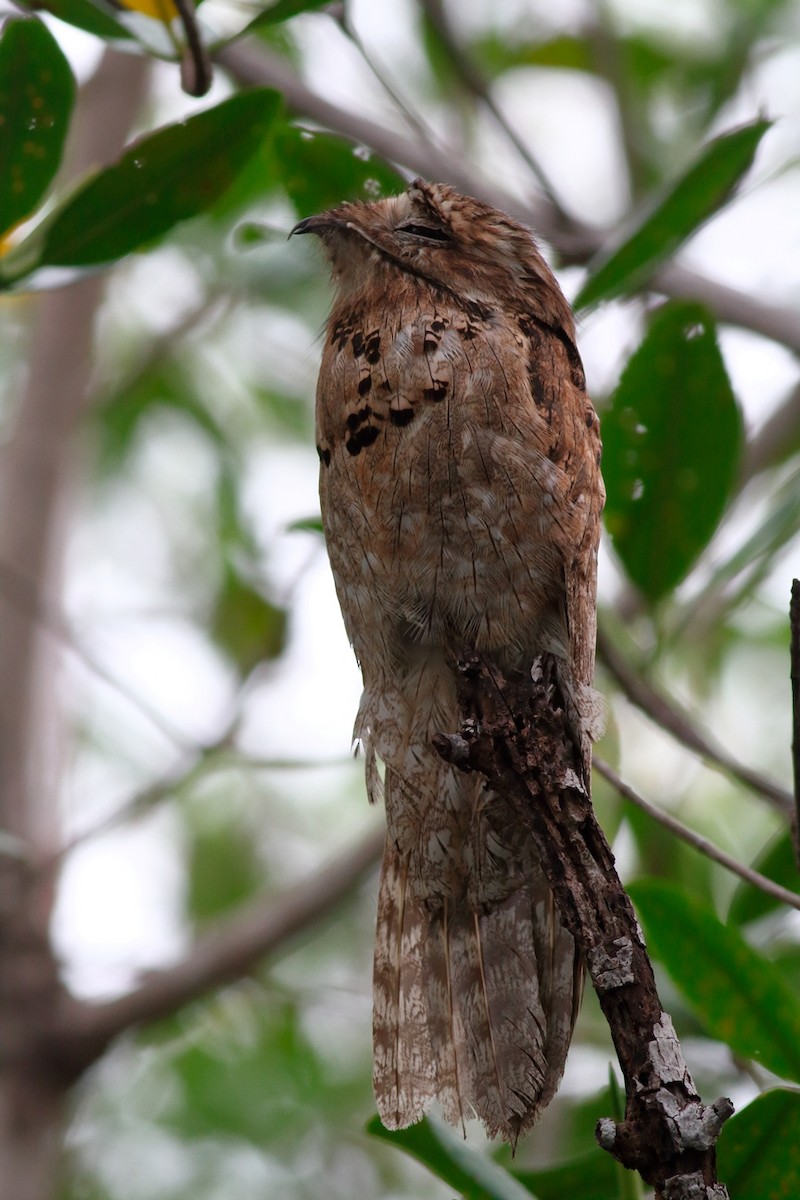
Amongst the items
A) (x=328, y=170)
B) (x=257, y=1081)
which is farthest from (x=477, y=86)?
(x=257, y=1081)

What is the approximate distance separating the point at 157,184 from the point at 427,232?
484 mm

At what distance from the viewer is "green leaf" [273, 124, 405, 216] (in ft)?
9.10

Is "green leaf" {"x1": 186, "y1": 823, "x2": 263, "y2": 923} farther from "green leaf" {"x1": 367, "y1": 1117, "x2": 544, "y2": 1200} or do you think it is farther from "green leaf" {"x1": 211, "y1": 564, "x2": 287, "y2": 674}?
"green leaf" {"x1": 367, "y1": 1117, "x2": 544, "y2": 1200}

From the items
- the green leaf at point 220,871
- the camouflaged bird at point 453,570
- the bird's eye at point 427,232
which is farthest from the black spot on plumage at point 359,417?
the green leaf at point 220,871

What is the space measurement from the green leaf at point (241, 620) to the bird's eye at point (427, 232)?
5.95ft

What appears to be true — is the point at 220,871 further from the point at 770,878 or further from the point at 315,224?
the point at 315,224

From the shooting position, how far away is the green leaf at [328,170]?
9.10 ft

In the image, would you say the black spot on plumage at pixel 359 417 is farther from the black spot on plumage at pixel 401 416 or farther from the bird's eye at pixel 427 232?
the bird's eye at pixel 427 232

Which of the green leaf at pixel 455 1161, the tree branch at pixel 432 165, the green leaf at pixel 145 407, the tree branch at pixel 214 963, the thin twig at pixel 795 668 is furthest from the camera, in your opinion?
the green leaf at pixel 145 407

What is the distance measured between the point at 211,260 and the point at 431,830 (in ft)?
11.8

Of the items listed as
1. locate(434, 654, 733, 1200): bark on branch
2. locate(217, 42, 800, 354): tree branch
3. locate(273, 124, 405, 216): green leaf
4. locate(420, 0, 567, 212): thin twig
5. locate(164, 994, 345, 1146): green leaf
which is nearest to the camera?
locate(434, 654, 733, 1200): bark on branch

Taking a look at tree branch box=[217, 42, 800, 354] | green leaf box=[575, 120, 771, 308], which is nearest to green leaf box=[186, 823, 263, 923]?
tree branch box=[217, 42, 800, 354]

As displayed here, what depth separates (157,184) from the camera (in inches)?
93.8

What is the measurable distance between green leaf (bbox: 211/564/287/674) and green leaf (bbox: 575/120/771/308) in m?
1.88
